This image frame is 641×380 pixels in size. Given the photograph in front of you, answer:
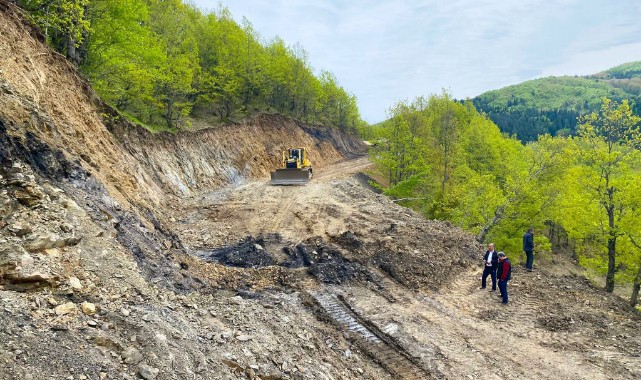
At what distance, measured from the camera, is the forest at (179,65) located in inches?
594

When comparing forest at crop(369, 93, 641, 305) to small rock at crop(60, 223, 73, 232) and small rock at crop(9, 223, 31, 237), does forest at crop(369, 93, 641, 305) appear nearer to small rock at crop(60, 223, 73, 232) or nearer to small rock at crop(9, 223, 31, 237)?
small rock at crop(60, 223, 73, 232)

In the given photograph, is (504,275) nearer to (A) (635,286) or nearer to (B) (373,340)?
(B) (373,340)

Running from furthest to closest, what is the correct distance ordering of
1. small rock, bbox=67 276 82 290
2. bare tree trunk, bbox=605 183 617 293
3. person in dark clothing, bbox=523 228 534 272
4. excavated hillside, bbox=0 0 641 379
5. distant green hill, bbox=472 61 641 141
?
1. distant green hill, bbox=472 61 641 141
2. bare tree trunk, bbox=605 183 617 293
3. person in dark clothing, bbox=523 228 534 272
4. small rock, bbox=67 276 82 290
5. excavated hillside, bbox=0 0 641 379

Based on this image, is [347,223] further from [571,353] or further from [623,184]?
[623,184]

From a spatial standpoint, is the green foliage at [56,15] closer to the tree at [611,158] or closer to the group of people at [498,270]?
the group of people at [498,270]

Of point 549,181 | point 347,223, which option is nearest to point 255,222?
point 347,223

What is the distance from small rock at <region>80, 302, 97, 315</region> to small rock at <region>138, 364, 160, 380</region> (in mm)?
1231

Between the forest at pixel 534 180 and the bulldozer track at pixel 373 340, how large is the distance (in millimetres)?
10424

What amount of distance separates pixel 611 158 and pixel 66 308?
57.0ft

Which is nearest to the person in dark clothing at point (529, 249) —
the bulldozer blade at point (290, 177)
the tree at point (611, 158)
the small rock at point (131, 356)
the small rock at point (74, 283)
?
the tree at point (611, 158)

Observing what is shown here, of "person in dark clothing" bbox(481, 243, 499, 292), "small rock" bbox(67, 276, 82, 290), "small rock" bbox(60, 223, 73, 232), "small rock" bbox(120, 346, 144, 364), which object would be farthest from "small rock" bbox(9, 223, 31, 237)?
"person in dark clothing" bbox(481, 243, 499, 292)

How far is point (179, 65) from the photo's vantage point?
24469mm

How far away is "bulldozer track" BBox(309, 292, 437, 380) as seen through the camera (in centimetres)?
732

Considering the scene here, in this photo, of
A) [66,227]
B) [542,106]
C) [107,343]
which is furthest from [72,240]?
[542,106]
